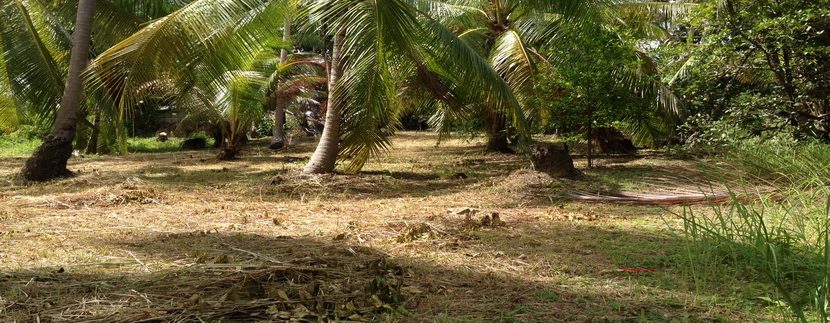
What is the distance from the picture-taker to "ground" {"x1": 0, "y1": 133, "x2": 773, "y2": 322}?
9.10ft

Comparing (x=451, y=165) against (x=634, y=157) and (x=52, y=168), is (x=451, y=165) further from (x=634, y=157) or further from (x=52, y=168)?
(x=52, y=168)

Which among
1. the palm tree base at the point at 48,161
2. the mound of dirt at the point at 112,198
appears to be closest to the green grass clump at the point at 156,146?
the palm tree base at the point at 48,161

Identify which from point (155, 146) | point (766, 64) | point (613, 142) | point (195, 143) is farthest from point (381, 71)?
point (155, 146)

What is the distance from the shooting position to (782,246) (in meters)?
3.21

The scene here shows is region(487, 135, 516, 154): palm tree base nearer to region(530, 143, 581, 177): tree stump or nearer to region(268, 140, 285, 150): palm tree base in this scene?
region(530, 143, 581, 177): tree stump

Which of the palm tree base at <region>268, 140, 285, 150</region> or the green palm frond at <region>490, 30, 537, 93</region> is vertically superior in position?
the green palm frond at <region>490, 30, 537, 93</region>

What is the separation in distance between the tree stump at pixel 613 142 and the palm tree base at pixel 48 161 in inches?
334

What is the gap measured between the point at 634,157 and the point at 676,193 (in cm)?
623

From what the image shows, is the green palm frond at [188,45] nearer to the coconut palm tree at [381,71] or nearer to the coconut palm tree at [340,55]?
the coconut palm tree at [340,55]

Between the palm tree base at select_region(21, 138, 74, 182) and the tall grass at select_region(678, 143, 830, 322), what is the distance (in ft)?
25.7

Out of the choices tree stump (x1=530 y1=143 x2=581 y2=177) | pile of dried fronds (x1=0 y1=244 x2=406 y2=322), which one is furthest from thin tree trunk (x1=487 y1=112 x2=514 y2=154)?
pile of dried fronds (x1=0 y1=244 x2=406 y2=322)

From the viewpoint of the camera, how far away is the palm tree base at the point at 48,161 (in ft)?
27.2

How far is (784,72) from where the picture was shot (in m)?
8.11

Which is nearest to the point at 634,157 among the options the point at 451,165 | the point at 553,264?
the point at 451,165
